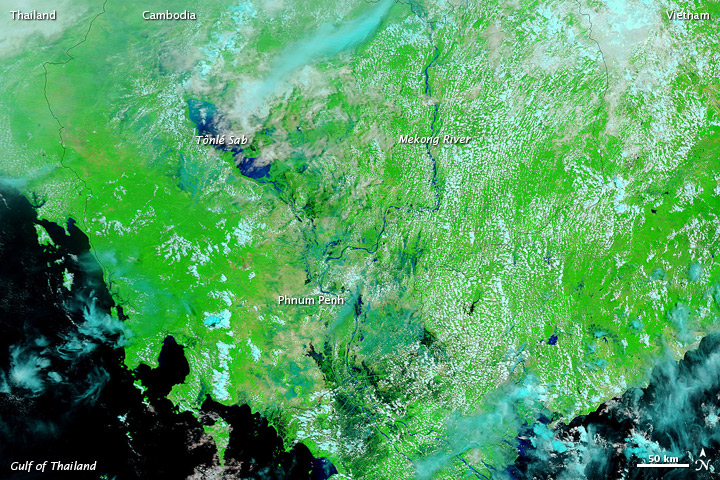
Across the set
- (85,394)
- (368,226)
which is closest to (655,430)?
(368,226)

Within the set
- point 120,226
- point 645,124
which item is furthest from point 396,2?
point 120,226

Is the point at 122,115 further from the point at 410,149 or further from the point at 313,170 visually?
the point at 410,149

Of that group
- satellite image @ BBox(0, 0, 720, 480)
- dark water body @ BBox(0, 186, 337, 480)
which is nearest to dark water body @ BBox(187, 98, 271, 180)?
satellite image @ BBox(0, 0, 720, 480)

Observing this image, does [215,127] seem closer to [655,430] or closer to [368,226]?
[368,226]

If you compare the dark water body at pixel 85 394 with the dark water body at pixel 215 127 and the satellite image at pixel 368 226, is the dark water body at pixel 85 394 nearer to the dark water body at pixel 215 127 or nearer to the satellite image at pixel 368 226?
the satellite image at pixel 368 226

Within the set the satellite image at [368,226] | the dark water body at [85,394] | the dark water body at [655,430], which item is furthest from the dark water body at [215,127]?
the dark water body at [655,430]
